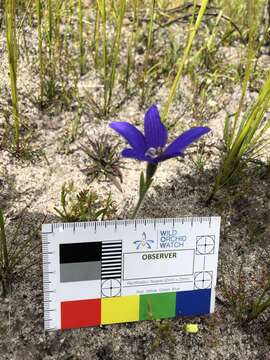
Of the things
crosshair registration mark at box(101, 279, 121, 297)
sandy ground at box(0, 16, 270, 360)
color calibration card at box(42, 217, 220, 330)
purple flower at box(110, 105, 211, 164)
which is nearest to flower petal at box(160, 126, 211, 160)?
purple flower at box(110, 105, 211, 164)

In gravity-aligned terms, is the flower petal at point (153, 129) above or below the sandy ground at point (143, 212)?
above

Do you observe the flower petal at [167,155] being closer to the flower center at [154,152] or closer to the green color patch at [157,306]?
the flower center at [154,152]

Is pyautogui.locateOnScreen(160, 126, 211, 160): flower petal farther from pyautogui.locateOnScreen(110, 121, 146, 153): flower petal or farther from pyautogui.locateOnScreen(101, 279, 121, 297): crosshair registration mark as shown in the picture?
pyautogui.locateOnScreen(101, 279, 121, 297): crosshair registration mark

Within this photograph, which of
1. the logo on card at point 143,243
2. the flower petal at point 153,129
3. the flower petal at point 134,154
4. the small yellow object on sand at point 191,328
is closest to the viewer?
the flower petal at point 134,154

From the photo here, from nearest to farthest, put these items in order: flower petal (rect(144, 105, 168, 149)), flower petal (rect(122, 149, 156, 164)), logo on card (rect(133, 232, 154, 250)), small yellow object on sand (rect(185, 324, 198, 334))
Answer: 1. flower petal (rect(122, 149, 156, 164))
2. flower petal (rect(144, 105, 168, 149))
3. logo on card (rect(133, 232, 154, 250))
4. small yellow object on sand (rect(185, 324, 198, 334))

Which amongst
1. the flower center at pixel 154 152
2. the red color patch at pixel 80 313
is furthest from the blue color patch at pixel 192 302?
the flower center at pixel 154 152

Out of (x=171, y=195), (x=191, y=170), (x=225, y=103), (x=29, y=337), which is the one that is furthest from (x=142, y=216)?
(x=225, y=103)

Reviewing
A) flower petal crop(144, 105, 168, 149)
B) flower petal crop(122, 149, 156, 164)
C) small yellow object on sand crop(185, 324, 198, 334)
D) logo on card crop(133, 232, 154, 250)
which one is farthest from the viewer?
small yellow object on sand crop(185, 324, 198, 334)
